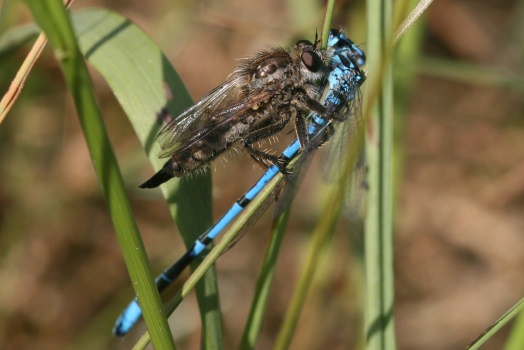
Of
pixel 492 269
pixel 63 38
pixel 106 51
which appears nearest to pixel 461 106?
pixel 492 269

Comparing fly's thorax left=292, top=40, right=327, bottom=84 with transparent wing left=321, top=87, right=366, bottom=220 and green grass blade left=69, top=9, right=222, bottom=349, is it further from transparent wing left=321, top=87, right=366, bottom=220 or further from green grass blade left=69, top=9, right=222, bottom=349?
green grass blade left=69, top=9, right=222, bottom=349

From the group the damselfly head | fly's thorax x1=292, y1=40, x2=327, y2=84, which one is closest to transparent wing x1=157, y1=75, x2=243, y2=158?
fly's thorax x1=292, y1=40, x2=327, y2=84

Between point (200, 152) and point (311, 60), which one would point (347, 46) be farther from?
point (200, 152)

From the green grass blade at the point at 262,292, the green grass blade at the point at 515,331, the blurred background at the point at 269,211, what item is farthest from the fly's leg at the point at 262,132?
the green grass blade at the point at 515,331

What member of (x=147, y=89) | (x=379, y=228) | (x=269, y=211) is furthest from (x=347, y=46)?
(x=269, y=211)

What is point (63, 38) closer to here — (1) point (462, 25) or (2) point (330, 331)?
(2) point (330, 331)

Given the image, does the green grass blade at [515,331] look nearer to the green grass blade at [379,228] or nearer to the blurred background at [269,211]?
the green grass blade at [379,228]
